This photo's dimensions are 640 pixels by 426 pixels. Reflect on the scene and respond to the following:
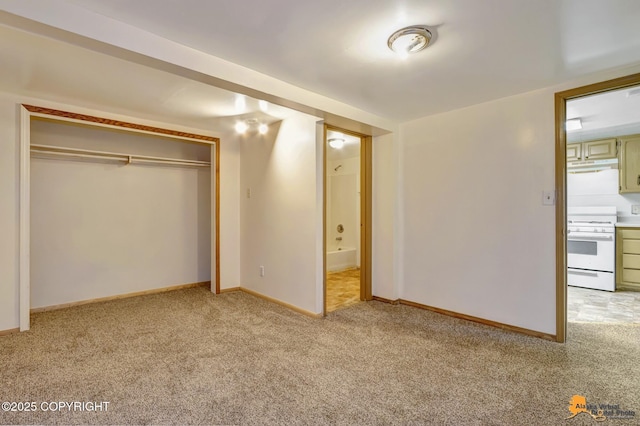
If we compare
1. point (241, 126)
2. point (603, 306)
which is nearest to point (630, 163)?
point (603, 306)

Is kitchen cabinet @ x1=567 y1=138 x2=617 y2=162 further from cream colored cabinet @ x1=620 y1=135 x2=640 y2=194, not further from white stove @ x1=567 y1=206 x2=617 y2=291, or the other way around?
white stove @ x1=567 y1=206 x2=617 y2=291

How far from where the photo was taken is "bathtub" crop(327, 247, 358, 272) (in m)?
5.84

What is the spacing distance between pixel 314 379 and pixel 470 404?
0.98m

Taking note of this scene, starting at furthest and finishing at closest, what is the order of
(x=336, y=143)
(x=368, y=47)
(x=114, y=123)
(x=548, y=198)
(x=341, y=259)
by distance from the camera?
(x=341, y=259) < (x=336, y=143) < (x=114, y=123) < (x=548, y=198) < (x=368, y=47)

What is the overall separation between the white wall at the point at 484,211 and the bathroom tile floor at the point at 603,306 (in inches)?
38.1

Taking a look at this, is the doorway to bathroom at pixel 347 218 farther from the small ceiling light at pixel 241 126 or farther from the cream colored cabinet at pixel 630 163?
the cream colored cabinet at pixel 630 163

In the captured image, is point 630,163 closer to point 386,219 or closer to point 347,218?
point 386,219

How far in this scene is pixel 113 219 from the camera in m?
4.00

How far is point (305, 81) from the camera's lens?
98.6 inches

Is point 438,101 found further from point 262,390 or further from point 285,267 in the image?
point 262,390

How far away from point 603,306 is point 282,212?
13.3 ft

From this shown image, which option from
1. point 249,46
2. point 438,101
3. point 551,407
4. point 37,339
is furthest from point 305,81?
point 37,339

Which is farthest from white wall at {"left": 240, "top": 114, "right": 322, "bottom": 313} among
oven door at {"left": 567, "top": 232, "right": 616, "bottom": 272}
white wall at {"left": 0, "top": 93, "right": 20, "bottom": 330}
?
oven door at {"left": 567, "top": 232, "right": 616, "bottom": 272}

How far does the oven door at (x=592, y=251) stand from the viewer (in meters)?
4.31
